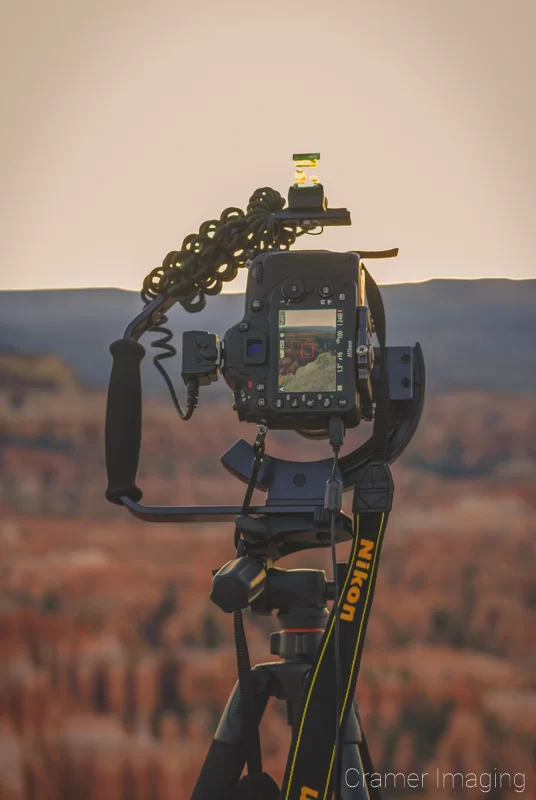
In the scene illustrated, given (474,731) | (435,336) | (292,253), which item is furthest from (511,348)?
(292,253)

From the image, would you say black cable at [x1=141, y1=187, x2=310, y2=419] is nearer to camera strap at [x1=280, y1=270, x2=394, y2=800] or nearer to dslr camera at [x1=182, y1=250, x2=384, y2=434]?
dslr camera at [x1=182, y1=250, x2=384, y2=434]

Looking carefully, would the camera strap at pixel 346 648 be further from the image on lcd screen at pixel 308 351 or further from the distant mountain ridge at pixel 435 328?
the distant mountain ridge at pixel 435 328

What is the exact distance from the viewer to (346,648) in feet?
3.18

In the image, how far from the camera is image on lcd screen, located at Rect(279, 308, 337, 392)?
0.98 m

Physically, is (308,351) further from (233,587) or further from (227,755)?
(227,755)

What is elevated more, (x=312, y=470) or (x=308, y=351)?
(x=308, y=351)

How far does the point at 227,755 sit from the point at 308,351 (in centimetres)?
43

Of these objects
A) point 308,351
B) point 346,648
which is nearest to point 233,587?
point 346,648

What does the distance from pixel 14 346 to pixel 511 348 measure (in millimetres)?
1050

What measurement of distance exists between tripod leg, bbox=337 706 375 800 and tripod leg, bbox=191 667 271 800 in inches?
3.7

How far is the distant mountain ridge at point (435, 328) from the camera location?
198cm

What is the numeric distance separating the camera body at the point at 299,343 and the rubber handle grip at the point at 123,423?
14cm

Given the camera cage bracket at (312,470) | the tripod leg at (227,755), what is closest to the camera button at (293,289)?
the camera cage bracket at (312,470)

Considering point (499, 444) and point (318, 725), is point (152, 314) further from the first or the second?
point (499, 444)
